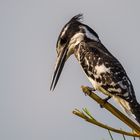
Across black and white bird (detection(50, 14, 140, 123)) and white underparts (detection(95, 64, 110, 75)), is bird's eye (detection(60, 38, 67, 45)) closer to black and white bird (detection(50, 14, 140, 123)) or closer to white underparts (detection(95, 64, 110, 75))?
black and white bird (detection(50, 14, 140, 123))

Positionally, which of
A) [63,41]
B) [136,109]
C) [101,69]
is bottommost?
[136,109]

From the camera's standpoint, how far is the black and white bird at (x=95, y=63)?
14.6 ft

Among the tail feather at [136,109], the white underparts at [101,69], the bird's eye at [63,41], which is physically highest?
the bird's eye at [63,41]

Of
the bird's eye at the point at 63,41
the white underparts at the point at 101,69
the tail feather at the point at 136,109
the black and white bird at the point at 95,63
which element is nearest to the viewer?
the tail feather at the point at 136,109

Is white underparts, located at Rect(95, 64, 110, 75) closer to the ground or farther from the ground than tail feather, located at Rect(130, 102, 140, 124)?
farther from the ground

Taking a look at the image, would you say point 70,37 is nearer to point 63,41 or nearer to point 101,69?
point 63,41

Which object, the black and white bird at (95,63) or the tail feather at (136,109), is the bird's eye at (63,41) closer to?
the black and white bird at (95,63)

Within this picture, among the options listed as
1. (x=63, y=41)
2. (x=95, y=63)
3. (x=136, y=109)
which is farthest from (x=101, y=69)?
(x=136, y=109)

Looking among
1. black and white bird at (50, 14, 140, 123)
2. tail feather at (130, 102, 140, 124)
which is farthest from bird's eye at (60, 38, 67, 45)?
tail feather at (130, 102, 140, 124)

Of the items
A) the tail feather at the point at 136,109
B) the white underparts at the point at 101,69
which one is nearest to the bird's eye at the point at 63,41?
the white underparts at the point at 101,69

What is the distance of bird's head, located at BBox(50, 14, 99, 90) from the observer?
5277mm

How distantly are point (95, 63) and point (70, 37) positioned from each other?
66 centimetres

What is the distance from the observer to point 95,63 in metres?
5.48

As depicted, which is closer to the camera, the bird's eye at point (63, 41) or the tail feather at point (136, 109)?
the tail feather at point (136, 109)
